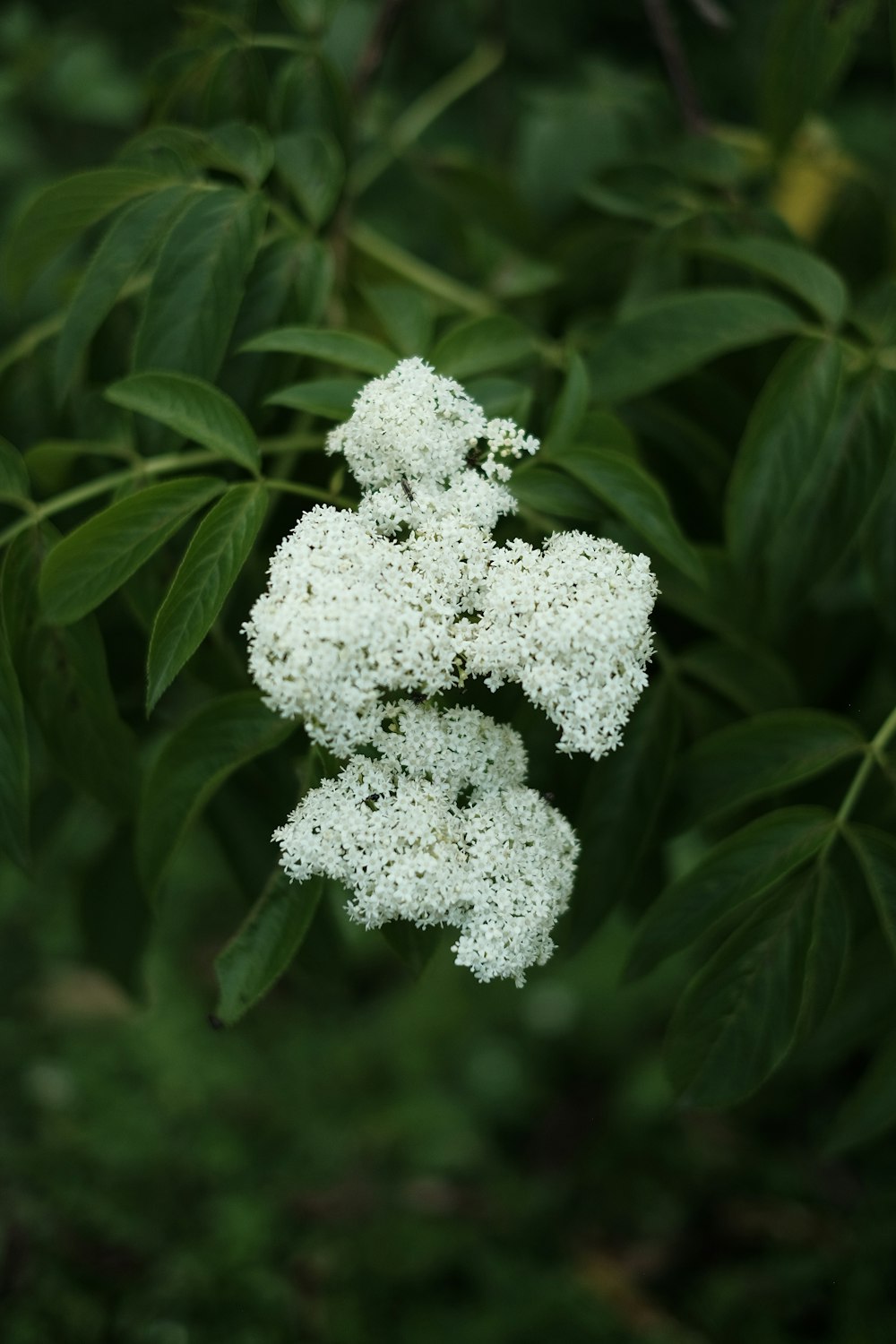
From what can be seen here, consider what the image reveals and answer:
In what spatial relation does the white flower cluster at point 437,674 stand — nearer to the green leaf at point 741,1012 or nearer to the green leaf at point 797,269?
the green leaf at point 741,1012

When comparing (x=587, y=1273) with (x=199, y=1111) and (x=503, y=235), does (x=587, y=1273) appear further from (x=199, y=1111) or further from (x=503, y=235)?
(x=503, y=235)

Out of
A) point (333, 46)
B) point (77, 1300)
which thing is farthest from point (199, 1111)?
point (333, 46)

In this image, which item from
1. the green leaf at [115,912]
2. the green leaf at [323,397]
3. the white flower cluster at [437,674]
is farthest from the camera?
the green leaf at [115,912]

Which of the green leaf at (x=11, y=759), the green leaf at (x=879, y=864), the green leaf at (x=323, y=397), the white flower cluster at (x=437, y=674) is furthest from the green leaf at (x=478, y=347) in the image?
the green leaf at (x=879, y=864)

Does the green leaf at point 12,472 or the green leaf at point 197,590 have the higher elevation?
the green leaf at point 12,472

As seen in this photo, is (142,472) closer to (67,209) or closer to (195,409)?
(195,409)

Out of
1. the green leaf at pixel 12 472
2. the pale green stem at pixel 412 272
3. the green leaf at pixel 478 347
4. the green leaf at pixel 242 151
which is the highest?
the pale green stem at pixel 412 272
